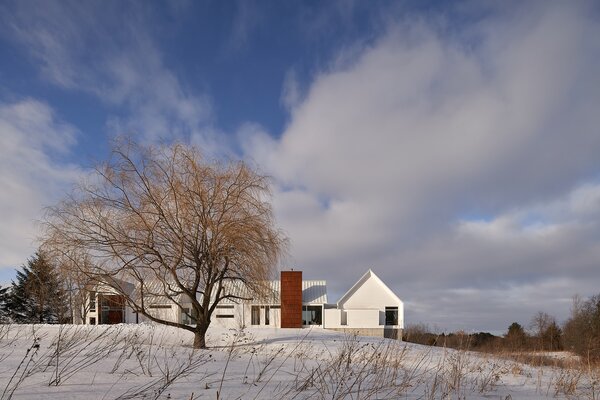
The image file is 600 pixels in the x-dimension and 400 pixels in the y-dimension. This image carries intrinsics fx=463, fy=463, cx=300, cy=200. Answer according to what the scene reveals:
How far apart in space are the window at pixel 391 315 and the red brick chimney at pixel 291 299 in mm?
7989

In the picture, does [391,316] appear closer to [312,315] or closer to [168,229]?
[312,315]

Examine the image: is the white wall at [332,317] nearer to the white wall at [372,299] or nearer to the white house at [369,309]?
the white house at [369,309]

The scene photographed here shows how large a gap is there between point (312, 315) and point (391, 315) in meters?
7.11

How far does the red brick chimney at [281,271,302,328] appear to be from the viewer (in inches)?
1538

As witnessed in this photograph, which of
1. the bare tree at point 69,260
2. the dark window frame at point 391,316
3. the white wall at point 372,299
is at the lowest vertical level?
the dark window frame at point 391,316

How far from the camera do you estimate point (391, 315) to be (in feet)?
136

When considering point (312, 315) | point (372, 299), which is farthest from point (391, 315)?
point (312, 315)

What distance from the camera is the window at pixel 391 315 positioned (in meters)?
41.1

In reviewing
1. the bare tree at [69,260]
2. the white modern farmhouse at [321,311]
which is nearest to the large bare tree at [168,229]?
the bare tree at [69,260]

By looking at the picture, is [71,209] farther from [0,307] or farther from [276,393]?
[0,307]

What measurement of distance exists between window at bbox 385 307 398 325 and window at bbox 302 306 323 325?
593 cm

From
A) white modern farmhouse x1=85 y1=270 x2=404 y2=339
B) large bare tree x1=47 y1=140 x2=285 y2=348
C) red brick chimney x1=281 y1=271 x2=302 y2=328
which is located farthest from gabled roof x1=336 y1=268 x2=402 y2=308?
large bare tree x1=47 y1=140 x2=285 y2=348

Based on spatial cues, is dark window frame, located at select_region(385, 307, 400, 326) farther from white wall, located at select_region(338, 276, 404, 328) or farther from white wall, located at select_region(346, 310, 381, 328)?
white wall, located at select_region(346, 310, 381, 328)

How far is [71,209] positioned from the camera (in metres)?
17.4
